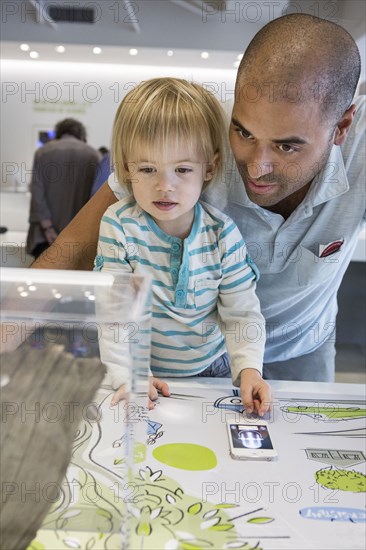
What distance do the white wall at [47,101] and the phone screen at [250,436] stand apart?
5393 mm

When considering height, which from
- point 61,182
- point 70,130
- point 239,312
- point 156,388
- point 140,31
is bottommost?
point 156,388

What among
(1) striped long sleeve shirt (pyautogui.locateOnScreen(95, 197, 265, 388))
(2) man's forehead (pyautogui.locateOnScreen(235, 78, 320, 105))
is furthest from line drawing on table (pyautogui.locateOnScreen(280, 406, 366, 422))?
(2) man's forehead (pyautogui.locateOnScreen(235, 78, 320, 105))

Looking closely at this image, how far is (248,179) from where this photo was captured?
109 centimetres

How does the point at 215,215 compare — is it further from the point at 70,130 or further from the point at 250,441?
the point at 70,130

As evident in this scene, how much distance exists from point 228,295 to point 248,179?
218mm

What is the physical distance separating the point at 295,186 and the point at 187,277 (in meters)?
0.27

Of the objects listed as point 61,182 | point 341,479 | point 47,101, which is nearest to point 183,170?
point 341,479

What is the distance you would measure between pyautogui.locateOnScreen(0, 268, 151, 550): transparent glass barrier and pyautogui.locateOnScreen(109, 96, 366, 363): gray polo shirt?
0.63m

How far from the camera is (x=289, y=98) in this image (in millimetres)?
997

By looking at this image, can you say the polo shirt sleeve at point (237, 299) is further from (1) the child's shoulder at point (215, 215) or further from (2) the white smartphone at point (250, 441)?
(2) the white smartphone at point (250, 441)

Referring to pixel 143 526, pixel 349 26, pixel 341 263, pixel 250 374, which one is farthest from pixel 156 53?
pixel 143 526

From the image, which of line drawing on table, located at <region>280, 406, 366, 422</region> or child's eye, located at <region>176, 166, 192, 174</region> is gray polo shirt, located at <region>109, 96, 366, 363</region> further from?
line drawing on table, located at <region>280, 406, 366, 422</region>

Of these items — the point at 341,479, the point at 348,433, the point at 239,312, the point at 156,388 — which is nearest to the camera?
the point at 341,479

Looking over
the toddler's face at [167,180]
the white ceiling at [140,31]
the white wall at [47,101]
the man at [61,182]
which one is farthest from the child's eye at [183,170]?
the white wall at [47,101]
